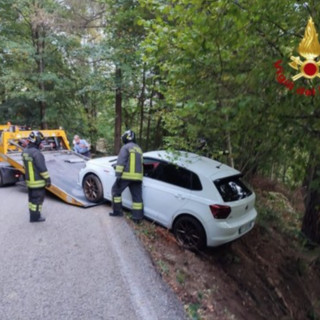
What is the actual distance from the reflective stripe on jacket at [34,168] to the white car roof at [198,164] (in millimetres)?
2386

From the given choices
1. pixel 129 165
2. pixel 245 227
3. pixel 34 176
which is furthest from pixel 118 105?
pixel 245 227

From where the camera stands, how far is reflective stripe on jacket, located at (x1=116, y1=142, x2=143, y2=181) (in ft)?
19.7

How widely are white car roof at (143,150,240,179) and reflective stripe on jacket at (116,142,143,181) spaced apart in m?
0.54

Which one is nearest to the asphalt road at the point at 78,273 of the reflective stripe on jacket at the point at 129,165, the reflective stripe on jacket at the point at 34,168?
the reflective stripe on jacket at the point at 34,168

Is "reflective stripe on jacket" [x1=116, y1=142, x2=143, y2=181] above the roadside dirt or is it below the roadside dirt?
above

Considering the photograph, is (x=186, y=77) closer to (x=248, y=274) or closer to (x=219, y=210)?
(x=219, y=210)

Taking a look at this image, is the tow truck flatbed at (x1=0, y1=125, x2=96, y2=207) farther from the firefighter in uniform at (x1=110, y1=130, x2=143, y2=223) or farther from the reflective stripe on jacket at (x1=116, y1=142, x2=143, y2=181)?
the reflective stripe on jacket at (x1=116, y1=142, x2=143, y2=181)

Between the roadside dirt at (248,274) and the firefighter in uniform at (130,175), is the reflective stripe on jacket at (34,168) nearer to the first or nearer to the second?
the firefighter in uniform at (130,175)

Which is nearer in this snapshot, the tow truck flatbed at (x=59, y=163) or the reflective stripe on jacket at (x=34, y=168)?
the reflective stripe on jacket at (x=34, y=168)

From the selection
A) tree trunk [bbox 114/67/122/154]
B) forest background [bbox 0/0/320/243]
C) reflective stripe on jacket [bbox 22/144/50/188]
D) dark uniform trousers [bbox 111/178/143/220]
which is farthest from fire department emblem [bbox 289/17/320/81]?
tree trunk [bbox 114/67/122/154]

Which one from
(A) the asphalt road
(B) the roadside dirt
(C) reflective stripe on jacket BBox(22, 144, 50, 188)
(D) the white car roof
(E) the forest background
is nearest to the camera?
(E) the forest background

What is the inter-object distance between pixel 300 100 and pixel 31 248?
4591mm

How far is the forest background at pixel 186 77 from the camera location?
3.20 m

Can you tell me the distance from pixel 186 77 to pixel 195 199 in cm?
244
